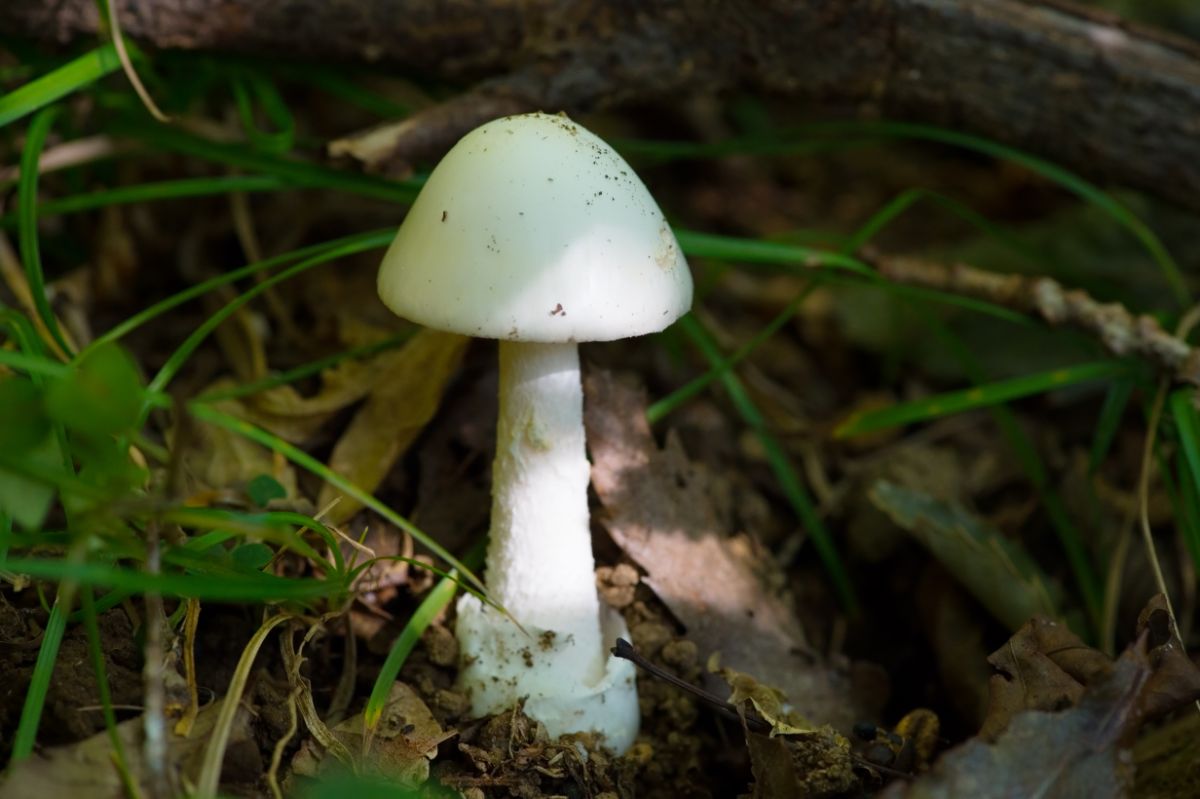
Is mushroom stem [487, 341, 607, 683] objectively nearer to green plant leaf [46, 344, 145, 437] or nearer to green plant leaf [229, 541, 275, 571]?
green plant leaf [229, 541, 275, 571]

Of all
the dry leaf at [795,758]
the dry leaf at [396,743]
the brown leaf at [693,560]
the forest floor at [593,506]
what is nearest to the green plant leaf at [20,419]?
the forest floor at [593,506]

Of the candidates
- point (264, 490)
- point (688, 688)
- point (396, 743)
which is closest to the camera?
point (396, 743)

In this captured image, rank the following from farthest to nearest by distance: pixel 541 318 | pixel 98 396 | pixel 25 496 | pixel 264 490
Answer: pixel 264 490, pixel 541 318, pixel 25 496, pixel 98 396

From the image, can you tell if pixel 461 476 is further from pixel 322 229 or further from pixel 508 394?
pixel 322 229

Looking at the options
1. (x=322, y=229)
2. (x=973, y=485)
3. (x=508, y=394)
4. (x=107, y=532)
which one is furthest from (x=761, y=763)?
(x=322, y=229)

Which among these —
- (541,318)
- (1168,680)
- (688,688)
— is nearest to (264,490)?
(541,318)

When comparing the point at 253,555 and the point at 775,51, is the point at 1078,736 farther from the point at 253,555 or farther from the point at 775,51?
the point at 775,51
